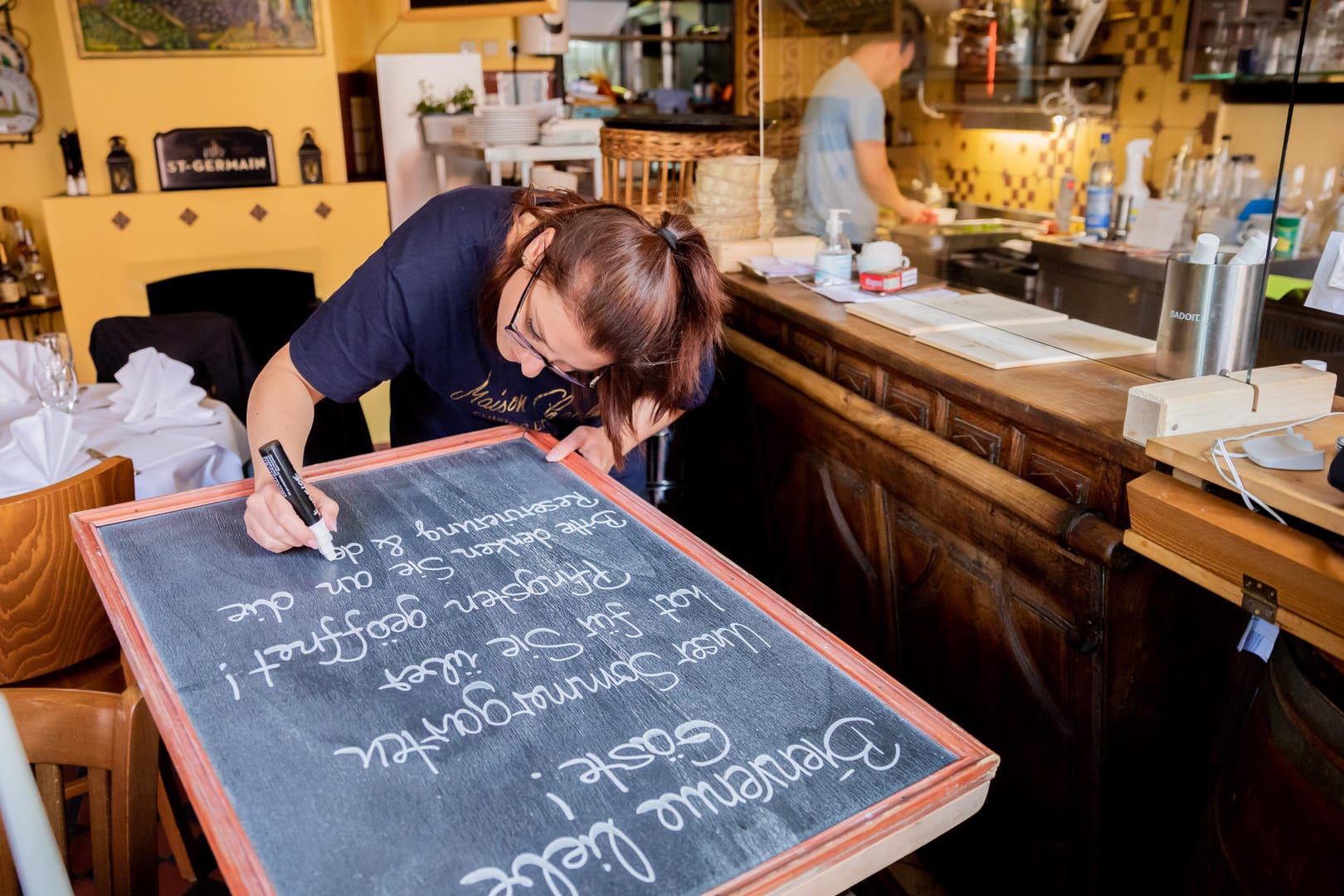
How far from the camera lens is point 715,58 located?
884 cm

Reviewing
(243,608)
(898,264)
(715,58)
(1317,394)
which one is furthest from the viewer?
(715,58)

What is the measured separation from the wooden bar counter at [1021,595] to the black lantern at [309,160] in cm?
376

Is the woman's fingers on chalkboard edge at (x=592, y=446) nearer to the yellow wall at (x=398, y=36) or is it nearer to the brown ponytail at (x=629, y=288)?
the brown ponytail at (x=629, y=288)

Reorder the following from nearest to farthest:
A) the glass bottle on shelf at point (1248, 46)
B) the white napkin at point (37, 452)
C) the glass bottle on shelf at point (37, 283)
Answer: the white napkin at point (37, 452) → the glass bottle on shelf at point (1248, 46) → the glass bottle on shelf at point (37, 283)

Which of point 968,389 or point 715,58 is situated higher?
point 715,58

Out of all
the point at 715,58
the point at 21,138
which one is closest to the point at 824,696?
the point at 21,138

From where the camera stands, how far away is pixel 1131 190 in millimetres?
3635

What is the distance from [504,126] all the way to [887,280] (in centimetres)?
277

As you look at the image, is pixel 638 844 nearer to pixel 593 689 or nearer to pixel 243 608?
pixel 593 689

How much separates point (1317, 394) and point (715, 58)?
8.06m

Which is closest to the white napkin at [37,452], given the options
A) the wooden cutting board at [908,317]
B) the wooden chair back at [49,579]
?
the wooden chair back at [49,579]

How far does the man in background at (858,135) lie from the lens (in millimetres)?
3324

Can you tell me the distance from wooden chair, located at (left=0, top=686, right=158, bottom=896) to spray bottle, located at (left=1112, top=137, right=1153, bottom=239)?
127 inches

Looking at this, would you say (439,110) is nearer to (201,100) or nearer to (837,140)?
(201,100)
